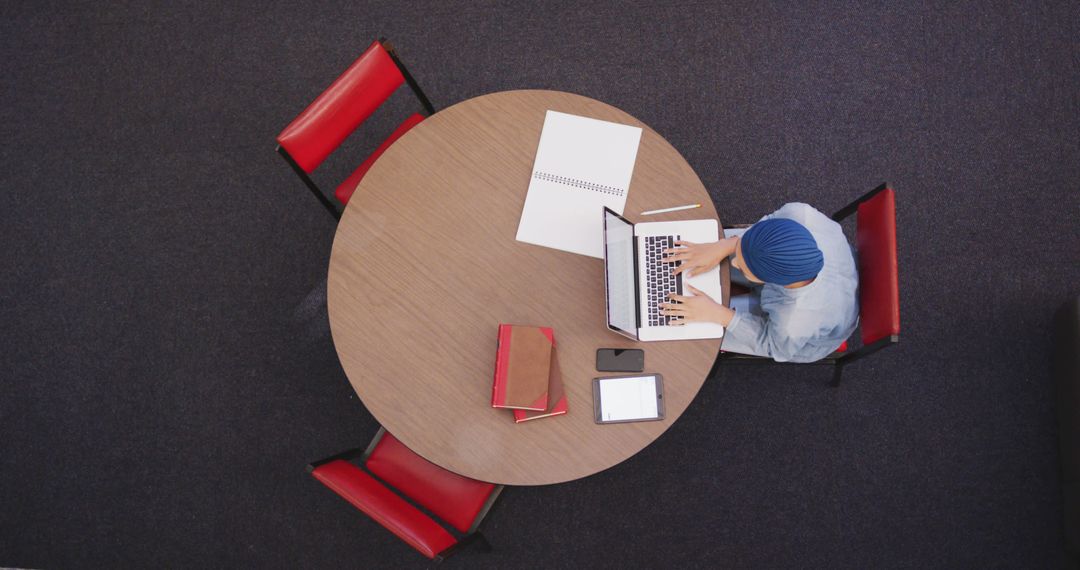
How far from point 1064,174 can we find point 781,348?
65.7 inches

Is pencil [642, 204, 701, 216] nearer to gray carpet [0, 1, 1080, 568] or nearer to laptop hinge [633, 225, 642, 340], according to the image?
laptop hinge [633, 225, 642, 340]

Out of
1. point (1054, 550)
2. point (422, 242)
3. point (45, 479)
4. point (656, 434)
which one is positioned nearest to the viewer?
point (656, 434)

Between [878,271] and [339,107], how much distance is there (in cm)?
152

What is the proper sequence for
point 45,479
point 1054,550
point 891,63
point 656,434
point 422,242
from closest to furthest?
point 656,434 < point 422,242 < point 1054,550 < point 45,479 < point 891,63

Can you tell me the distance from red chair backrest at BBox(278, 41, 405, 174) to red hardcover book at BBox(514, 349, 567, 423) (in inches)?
35.3

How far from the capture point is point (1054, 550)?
83.3 inches

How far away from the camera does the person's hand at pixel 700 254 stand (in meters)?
1.54

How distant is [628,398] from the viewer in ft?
5.01

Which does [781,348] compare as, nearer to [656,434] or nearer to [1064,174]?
[656,434]

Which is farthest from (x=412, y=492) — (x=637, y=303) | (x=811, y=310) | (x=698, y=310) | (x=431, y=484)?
(x=811, y=310)

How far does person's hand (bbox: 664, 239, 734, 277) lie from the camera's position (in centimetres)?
154

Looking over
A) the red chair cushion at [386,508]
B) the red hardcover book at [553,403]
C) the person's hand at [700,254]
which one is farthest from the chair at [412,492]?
the person's hand at [700,254]

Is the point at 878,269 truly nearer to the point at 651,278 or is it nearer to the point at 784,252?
the point at 784,252

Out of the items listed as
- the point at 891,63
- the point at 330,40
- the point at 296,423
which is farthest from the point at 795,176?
the point at 296,423
